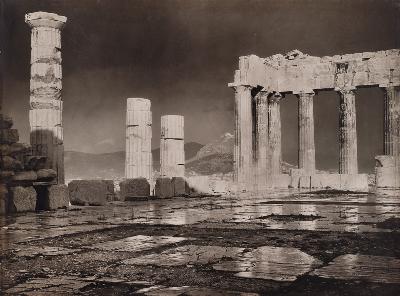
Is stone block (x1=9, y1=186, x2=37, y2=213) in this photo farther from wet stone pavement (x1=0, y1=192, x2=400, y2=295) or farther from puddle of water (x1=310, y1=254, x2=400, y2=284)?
puddle of water (x1=310, y1=254, x2=400, y2=284)

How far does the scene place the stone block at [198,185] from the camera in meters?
18.8

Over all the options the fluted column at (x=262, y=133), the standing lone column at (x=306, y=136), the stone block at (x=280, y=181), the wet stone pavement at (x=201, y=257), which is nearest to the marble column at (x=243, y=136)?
the fluted column at (x=262, y=133)

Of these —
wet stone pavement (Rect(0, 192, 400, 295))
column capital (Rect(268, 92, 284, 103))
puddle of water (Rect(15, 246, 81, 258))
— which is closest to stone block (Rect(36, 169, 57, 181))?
wet stone pavement (Rect(0, 192, 400, 295))

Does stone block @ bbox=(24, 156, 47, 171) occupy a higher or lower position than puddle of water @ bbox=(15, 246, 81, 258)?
higher

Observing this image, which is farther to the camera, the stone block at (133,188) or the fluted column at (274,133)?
the fluted column at (274,133)

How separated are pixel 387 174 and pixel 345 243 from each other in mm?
20581

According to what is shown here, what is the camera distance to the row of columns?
22.9 meters

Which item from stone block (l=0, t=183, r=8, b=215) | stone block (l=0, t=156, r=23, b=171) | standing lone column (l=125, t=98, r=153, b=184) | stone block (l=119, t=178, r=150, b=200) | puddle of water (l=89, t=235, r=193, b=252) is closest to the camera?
puddle of water (l=89, t=235, r=193, b=252)

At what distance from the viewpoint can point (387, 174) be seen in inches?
1006

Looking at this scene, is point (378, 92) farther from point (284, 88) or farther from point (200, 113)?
point (284, 88)

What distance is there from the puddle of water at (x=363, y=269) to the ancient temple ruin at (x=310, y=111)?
17.8 m

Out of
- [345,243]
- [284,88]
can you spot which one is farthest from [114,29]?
[345,243]

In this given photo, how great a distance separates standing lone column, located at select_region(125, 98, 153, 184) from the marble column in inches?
205

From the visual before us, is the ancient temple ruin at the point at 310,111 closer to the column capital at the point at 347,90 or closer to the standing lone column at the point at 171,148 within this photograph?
the column capital at the point at 347,90
